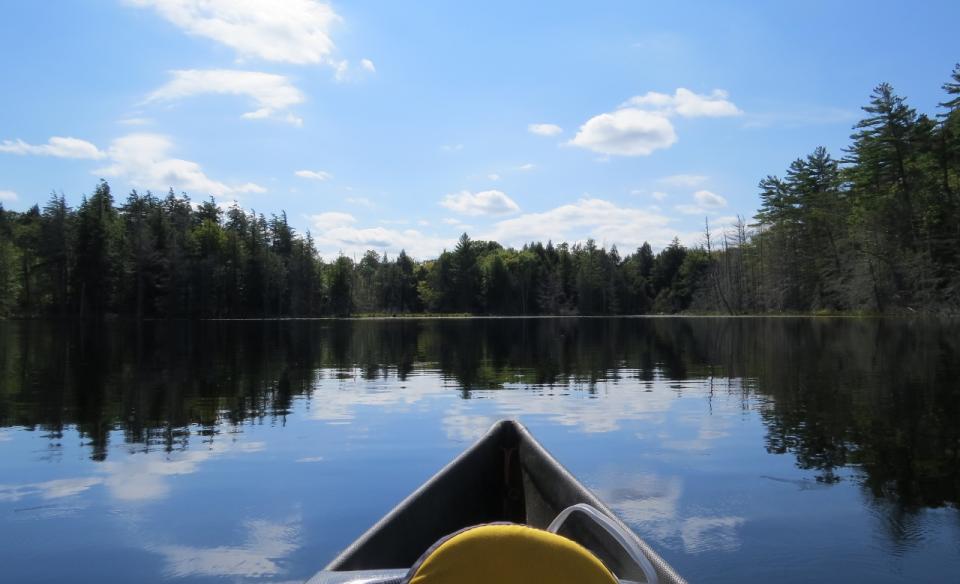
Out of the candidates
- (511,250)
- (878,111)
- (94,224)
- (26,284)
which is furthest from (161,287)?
(878,111)

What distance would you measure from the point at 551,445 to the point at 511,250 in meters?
143

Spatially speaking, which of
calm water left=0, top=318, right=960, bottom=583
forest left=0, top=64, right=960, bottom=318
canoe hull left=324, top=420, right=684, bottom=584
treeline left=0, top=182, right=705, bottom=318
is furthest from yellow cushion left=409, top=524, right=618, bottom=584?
treeline left=0, top=182, right=705, bottom=318

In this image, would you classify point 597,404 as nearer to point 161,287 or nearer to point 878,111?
point 878,111

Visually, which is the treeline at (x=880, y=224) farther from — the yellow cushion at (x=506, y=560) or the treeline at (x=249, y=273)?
the yellow cushion at (x=506, y=560)

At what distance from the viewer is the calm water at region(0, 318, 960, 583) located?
21.7 ft

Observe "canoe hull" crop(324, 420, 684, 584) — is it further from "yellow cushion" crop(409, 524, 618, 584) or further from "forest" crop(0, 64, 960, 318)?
"forest" crop(0, 64, 960, 318)

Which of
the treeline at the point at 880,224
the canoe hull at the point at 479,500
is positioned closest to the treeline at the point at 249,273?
the treeline at the point at 880,224

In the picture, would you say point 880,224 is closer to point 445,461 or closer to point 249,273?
point 445,461

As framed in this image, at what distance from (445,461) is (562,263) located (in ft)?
433

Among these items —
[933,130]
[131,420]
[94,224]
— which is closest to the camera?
[131,420]

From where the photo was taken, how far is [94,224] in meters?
95.0

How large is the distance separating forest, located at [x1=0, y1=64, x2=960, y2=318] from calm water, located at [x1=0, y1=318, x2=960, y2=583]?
162 ft

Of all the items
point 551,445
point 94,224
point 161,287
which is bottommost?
point 551,445

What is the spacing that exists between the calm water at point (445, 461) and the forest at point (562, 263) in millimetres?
49496
